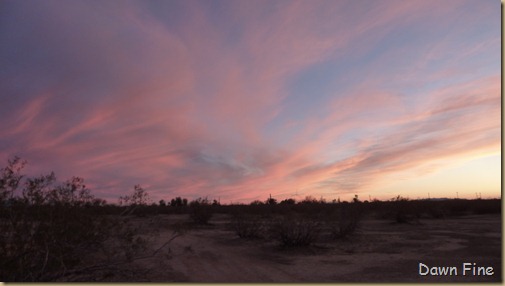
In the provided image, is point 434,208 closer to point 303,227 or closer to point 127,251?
point 303,227

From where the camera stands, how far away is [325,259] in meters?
12.7

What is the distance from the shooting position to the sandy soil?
995cm

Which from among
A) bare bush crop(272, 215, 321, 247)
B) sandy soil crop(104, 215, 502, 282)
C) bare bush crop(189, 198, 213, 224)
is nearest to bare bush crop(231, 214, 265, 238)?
sandy soil crop(104, 215, 502, 282)

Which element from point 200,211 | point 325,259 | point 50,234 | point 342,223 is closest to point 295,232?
point 325,259

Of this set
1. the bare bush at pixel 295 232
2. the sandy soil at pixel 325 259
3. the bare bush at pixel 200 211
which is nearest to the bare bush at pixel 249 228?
the sandy soil at pixel 325 259

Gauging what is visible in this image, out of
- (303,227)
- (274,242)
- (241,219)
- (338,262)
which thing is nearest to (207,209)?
(241,219)

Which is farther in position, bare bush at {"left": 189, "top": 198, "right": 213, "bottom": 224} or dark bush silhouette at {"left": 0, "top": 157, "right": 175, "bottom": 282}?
bare bush at {"left": 189, "top": 198, "right": 213, "bottom": 224}

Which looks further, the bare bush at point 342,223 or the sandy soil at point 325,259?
the bare bush at point 342,223

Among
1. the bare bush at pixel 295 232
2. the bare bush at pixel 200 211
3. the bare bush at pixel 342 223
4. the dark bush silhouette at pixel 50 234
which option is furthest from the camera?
the bare bush at pixel 200 211

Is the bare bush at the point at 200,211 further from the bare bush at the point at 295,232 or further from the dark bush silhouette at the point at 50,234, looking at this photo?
the dark bush silhouette at the point at 50,234

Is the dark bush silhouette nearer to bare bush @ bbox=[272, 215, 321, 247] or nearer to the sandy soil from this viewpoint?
the sandy soil

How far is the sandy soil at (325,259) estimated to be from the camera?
995cm

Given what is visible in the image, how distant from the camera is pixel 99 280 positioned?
28.5ft

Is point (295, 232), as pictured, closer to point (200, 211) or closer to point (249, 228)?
point (249, 228)
